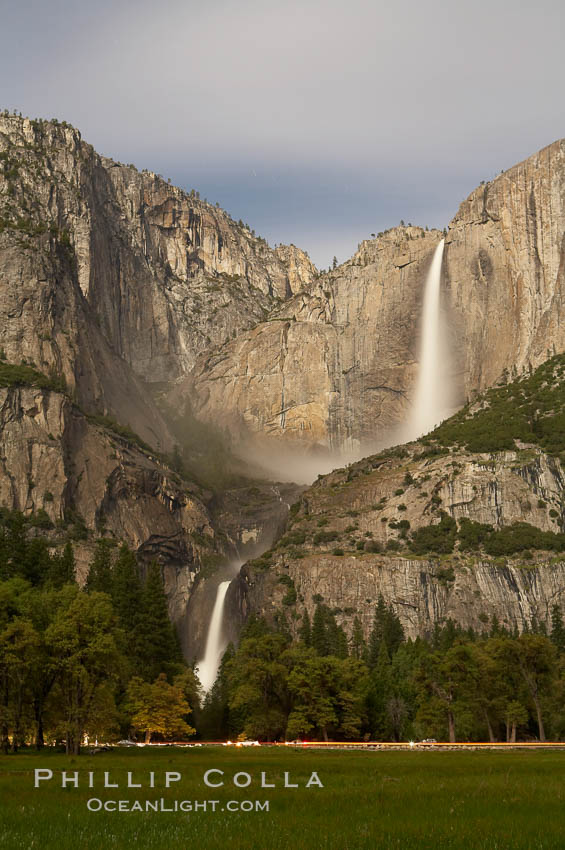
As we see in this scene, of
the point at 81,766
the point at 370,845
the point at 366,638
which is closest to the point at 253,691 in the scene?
the point at 81,766

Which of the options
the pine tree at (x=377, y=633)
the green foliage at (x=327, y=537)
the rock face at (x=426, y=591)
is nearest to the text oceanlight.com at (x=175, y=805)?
the pine tree at (x=377, y=633)

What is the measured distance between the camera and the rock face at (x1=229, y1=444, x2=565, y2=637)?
552 ft

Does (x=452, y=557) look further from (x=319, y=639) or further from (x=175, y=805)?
(x=175, y=805)

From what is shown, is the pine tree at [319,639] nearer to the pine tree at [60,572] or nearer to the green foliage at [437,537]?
the pine tree at [60,572]

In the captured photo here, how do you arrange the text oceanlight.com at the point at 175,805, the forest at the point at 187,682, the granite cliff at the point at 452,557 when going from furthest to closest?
the granite cliff at the point at 452,557
the forest at the point at 187,682
the text oceanlight.com at the point at 175,805

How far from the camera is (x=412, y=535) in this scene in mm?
191000

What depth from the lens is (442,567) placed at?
176m

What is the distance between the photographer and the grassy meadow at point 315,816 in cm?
1950

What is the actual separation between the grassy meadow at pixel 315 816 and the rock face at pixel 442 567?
13488cm

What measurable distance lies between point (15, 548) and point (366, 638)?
7760cm

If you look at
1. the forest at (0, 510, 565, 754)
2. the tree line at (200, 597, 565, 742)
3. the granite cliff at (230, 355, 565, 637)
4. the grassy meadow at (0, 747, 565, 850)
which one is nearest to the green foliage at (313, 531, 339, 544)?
the granite cliff at (230, 355, 565, 637)

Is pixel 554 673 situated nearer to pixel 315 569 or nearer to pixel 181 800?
pixel 181 800

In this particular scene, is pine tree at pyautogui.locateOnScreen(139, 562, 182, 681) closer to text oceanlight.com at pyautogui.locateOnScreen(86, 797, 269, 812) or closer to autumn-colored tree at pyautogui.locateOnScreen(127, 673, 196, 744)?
autumn-colored tree at pyautogui.locateOnScreen(127, 673, 196, 744)

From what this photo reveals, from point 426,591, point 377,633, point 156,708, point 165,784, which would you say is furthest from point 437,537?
point 165,784
